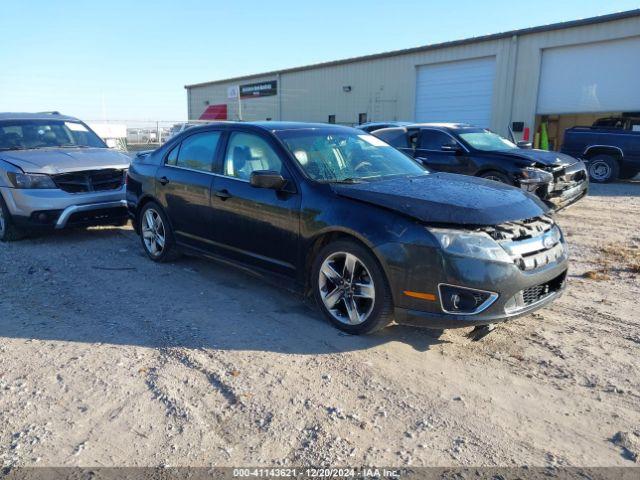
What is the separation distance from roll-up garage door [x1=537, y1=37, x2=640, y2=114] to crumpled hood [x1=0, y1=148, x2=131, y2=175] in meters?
17.6

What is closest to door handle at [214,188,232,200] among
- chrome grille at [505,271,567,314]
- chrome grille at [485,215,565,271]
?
chrome grille at [485,215,565,271]

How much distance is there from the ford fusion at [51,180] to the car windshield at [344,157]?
3578 millimetres

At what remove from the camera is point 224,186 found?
503cm

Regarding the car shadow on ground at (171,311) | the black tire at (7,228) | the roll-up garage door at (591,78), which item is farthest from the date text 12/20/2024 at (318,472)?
the roll-up garage door at (591,78)

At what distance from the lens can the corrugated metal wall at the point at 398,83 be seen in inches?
786

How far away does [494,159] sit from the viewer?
8898 mm

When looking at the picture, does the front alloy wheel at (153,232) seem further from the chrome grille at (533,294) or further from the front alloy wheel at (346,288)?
the chrome grille at (533,294)

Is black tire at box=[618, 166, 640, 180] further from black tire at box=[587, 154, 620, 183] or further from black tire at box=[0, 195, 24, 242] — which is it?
black tire at box=[0, 195, 24, 242]

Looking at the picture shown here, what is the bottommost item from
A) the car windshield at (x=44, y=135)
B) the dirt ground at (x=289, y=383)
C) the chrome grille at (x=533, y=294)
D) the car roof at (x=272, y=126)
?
the dirt ground at (x=289, y=383)

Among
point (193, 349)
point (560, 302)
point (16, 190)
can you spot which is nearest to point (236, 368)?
point (193, 349)

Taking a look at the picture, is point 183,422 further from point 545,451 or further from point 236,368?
point 545,451

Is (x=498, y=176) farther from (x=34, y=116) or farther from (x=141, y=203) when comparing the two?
(x=34, y=116)

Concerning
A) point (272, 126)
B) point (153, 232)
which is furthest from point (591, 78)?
point (153, 232)

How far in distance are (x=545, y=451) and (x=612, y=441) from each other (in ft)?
1.32
